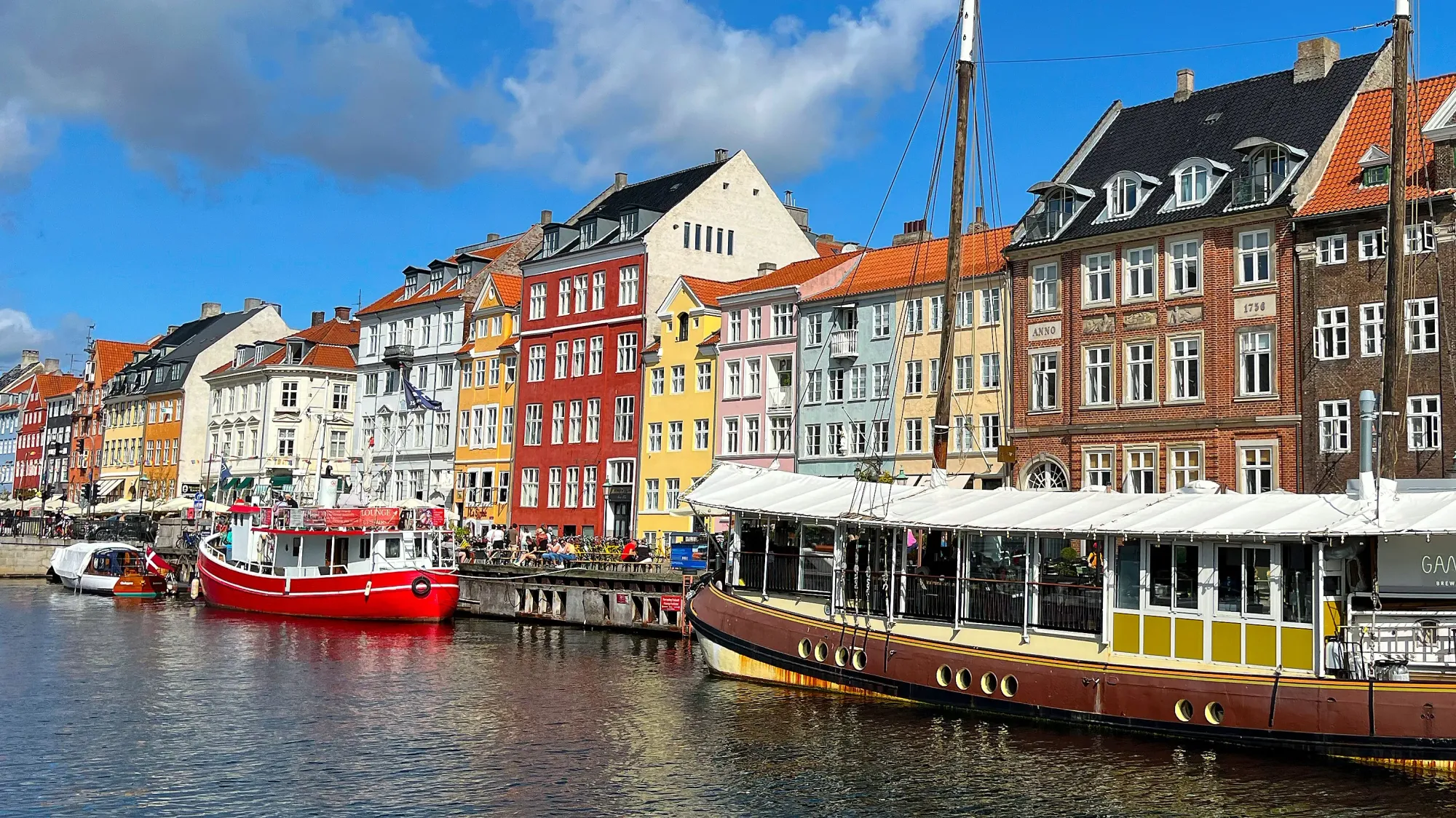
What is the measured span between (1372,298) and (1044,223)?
13418 mm

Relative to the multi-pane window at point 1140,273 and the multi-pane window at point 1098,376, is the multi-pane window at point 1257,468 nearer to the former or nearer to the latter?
the multi-pane window at point 1098,376

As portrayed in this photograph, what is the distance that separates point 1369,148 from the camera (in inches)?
1766

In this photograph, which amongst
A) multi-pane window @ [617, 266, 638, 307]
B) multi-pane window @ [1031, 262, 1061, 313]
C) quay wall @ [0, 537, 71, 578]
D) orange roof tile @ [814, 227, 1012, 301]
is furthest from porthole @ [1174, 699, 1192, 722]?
quay wall @ [0, 537, 71, 578]

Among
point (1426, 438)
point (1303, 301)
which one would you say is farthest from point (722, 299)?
point (1426, 438)

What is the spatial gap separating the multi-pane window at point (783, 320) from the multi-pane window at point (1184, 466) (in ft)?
68.8

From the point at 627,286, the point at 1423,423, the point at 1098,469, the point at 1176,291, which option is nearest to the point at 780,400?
the point at 627,286

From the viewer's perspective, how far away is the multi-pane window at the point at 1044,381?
2061 inches

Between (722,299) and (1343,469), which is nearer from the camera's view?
(1343,469)

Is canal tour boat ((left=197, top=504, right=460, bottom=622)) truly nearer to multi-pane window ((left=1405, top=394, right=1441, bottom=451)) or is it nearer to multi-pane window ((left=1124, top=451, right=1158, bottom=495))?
multi-pane window ((left=1124, top=451, right=1158, bottom=495))

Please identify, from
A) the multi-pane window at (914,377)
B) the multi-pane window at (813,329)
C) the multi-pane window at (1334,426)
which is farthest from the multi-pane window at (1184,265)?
the multi-pane window at (813,329)

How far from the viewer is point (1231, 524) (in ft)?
89.2

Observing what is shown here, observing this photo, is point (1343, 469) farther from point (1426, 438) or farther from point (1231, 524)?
point (1231, 524)

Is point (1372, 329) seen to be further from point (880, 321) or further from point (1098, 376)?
point (880, 321)

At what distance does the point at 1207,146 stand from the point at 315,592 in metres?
39.3
